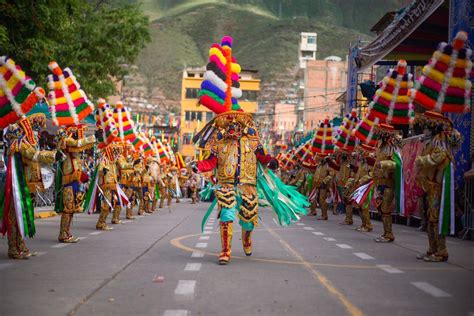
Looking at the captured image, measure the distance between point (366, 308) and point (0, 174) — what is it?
6.44 m

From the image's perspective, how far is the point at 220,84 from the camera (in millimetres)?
12398

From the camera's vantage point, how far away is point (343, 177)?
24.4m

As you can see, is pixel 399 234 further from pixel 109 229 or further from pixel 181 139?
pixel 181 139

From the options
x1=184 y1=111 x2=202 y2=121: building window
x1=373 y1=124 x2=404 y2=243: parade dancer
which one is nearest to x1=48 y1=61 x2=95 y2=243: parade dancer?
x1=373 y1=124 x2=404 y2=243: parade dancer

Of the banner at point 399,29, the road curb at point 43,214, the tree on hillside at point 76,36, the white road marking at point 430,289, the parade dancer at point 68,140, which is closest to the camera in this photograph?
the white road marking at point 430,289

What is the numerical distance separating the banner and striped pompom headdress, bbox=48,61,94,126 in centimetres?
943

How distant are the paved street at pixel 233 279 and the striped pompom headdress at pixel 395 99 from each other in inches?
111

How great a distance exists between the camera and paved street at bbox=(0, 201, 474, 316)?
7797 millimetres

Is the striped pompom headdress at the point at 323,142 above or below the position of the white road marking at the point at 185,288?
above

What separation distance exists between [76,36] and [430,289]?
28.9 meters

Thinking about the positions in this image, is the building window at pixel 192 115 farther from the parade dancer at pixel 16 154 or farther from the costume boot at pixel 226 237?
the costume boot at pixel 226 237

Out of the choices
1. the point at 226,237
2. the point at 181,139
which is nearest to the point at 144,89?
the point at 181,139

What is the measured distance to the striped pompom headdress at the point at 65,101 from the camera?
48.0 feet

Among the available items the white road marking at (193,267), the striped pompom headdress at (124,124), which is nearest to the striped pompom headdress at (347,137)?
the striped pompom headdress at (124,124)
